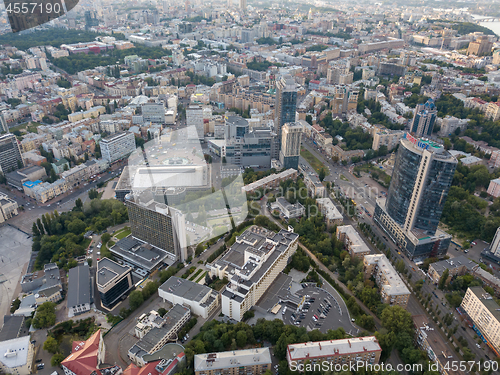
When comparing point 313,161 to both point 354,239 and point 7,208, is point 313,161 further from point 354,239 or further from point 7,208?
point 7,208

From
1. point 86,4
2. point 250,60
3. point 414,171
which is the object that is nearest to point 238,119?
point 414,171

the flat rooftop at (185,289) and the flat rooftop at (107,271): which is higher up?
the flat rooftop at (107,271)

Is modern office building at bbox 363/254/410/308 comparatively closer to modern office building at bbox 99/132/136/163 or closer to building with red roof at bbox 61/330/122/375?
building with red roof at bbox 61/330/122/375

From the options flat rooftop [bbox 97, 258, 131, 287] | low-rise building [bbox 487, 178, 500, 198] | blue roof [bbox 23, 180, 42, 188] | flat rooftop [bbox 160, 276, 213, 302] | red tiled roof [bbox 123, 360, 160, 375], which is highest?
low-rise building [bbox 487, 178, 500, 198]

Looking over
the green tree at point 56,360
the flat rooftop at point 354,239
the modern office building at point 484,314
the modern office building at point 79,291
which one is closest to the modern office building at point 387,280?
the flat rooftop at point 354,239

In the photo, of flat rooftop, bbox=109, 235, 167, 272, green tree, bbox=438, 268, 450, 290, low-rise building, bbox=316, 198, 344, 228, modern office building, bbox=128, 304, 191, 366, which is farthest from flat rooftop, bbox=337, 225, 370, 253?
flat rooftop, bbox=109, 235, 167, 272

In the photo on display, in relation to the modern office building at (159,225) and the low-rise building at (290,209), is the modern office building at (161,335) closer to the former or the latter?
the modern office building at (159,225)
